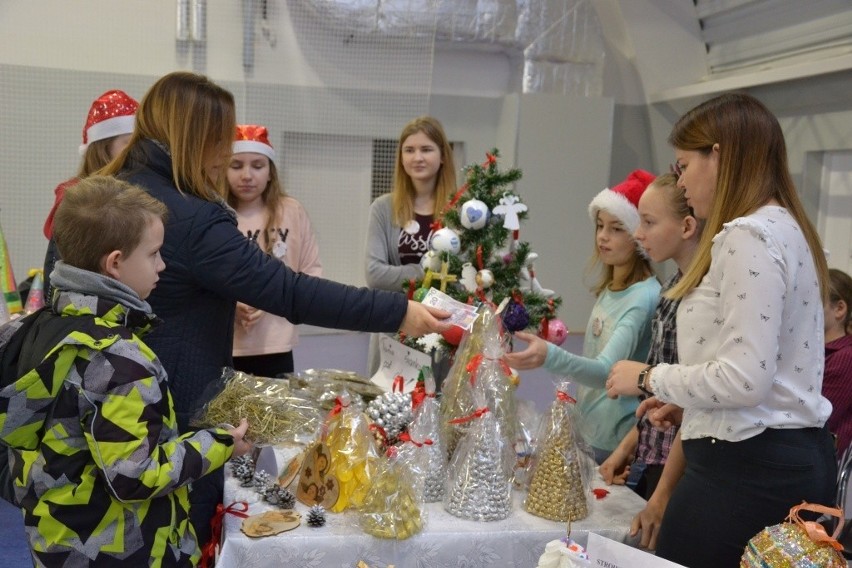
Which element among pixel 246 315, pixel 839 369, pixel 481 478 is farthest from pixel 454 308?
pixel 839 369

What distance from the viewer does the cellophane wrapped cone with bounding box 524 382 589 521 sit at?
1.62m

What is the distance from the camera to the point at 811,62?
432 centimetres

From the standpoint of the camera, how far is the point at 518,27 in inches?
232

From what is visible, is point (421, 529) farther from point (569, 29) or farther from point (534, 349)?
point (569, 29)

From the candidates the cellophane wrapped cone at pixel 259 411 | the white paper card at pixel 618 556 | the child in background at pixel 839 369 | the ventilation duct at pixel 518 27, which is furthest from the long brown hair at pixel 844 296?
the ventilation duct at pixel 518 27

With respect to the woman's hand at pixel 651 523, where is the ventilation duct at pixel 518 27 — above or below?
above

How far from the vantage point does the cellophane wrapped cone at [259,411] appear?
163cm

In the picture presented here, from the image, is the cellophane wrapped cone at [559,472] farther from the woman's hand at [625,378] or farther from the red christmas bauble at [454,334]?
the red christmas bauble at [454,334]

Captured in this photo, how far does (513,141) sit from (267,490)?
4.70 metres

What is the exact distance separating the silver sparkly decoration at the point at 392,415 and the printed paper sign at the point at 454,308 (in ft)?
0.71

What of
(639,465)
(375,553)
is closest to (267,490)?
(375,553)

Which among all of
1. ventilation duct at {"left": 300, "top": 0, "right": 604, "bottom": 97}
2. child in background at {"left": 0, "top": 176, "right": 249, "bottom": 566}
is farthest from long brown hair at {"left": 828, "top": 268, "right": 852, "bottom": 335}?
ventilation duct at {"left": 300, "top": 0, "right": 604, "bottom": 97}

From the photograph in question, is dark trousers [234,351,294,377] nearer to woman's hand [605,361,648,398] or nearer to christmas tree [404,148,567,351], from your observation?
christmas tree [404,148,567,351]

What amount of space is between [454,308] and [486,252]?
22 cm
